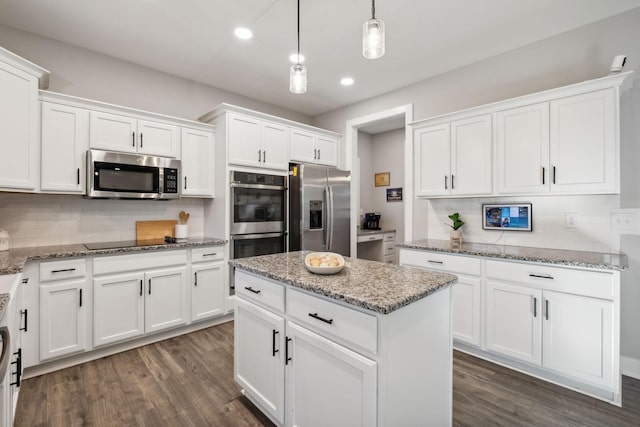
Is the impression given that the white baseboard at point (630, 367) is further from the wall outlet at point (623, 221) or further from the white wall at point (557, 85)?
the wall outlet at point (623, 221)

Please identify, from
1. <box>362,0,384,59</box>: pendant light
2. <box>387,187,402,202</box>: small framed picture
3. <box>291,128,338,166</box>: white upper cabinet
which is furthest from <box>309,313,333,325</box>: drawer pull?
<box>387,187,402,202</box>: small framed picture

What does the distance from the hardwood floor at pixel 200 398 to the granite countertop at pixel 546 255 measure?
90cm

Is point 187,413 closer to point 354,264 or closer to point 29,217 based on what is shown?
point 354,264

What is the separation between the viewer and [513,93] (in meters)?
2.89

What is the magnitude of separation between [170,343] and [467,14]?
383 centimetres

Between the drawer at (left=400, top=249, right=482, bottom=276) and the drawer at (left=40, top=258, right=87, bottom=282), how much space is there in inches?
110

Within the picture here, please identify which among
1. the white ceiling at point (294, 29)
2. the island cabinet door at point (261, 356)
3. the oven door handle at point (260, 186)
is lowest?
the island cabinet door at point (261, 356)

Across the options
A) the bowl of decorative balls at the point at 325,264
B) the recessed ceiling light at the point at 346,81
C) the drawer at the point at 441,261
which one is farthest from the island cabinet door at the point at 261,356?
the recessed ceiling light at the point at 346,81

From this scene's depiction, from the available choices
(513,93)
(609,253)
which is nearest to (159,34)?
(513,93)

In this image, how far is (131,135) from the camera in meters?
2.89

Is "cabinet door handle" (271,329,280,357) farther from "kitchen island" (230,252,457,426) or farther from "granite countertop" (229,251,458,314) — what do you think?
"granite countertop" (229,251,458,314)

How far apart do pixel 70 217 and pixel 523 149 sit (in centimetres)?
411

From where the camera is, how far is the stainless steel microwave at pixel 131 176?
2650mm

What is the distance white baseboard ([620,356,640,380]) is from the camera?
88.6 inches
